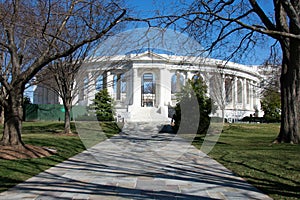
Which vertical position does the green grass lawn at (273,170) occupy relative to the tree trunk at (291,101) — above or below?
below

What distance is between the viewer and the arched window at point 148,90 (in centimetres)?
2825

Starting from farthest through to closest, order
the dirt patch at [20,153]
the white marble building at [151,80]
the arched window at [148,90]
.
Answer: the arched window at [148,90] < the white marble building at [151,80] < the dirt patch at [20,153]

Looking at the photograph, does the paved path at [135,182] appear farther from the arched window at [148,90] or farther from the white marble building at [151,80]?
the arched window at [148,90]

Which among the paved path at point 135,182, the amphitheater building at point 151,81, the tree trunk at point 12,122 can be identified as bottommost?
the paved path at point 135,182

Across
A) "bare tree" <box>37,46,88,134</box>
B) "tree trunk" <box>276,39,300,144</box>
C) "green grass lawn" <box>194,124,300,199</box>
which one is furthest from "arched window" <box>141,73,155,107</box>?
"green grass lawn" <box>194,124,300,199</box>

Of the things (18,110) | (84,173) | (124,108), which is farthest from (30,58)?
(124,108)

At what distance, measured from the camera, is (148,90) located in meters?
30.3

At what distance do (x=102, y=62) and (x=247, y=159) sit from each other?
37.1 ft

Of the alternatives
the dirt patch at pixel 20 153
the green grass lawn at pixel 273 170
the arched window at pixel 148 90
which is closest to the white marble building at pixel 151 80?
the arched window at pixel 148 90

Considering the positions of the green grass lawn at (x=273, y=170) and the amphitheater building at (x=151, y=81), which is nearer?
the green grass lawn at (x=273, y=170)

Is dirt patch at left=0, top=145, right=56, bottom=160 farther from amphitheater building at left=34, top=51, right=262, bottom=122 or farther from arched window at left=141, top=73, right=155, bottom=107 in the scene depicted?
arched window at left=141, top=73, right=155, bottom=107

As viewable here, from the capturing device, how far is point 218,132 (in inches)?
768

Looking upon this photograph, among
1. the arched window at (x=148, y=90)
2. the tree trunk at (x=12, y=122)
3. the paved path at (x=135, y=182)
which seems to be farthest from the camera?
the arched window at (x=148, y=90)

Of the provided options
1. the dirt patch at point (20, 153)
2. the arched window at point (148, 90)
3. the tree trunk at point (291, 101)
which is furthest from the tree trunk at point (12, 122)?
the arched window at point (148, 90)
